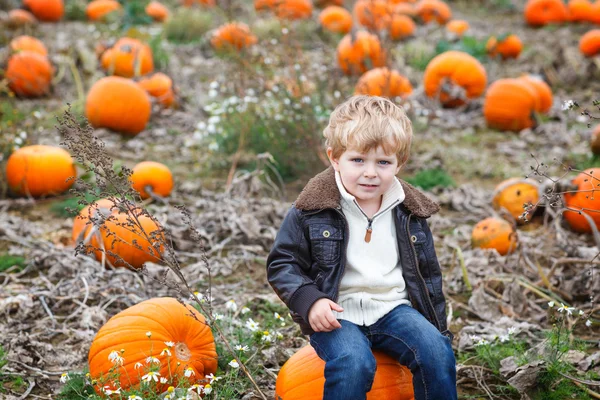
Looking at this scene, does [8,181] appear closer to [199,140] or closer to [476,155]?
[199,140]

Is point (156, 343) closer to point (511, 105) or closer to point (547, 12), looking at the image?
point (511, 105)

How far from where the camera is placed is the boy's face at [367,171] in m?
2.82

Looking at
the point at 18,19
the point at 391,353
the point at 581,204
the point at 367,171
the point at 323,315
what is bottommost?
the point at 581,204

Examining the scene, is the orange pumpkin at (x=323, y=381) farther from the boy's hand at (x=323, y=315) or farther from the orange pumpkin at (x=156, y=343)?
the orange pumpkin at (x=156, y=343)

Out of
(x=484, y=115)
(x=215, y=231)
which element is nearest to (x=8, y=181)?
(x=215, y=231)

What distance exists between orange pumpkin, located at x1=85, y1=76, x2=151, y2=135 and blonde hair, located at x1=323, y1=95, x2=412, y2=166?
4.97 metres

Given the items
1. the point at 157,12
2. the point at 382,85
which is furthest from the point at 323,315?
the point at 157,12

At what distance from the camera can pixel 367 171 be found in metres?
2.81

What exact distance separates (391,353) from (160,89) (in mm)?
6203

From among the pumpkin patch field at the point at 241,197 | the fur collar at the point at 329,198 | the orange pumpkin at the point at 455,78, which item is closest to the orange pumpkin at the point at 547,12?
the pumpkin patch field at the point at 241,197

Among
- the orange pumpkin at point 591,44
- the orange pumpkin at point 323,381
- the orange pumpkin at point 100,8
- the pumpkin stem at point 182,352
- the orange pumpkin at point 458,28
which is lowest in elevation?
the orange pumpkin at point 458,28

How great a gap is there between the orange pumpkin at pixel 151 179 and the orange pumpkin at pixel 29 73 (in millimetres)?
3277

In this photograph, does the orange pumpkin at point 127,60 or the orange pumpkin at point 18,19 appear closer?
the orange pumpkin at point 127,60

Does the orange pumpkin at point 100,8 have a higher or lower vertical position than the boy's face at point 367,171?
lower
